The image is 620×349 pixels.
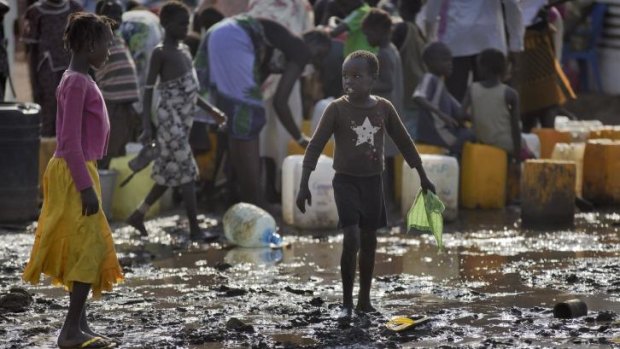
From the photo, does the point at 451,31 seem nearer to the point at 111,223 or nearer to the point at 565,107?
the point at 111,223

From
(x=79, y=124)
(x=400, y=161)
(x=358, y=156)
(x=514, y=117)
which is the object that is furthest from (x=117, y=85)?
(x=79, y=124)

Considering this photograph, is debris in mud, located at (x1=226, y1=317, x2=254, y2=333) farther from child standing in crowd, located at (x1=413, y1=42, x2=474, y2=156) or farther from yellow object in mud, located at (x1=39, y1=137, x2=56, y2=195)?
child standing in crowd, located at (x1=413, y1=42, x2=474, y2=156)

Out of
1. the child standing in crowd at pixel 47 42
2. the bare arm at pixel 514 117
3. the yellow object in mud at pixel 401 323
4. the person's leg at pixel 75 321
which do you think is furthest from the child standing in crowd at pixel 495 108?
the person's leg at pixel 75 321

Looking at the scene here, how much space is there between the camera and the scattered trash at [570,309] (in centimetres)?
775

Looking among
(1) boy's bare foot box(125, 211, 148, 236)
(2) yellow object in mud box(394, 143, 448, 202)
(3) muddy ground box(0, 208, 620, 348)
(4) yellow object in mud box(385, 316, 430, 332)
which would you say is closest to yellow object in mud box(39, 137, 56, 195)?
(3) muddy ground box(0, 208, 620, 348)

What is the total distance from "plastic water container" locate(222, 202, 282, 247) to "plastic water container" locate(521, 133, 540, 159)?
355cm

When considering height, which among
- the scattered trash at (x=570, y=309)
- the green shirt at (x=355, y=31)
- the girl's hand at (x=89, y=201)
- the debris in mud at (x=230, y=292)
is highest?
the green shirt at (x=355, y=31)

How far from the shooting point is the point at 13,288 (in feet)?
27.6

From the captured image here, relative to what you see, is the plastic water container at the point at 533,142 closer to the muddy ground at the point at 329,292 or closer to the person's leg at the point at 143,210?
the muddy ground at the point at 329,292

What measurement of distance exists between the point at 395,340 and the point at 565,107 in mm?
12320

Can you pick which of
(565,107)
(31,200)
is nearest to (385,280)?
(31,200)

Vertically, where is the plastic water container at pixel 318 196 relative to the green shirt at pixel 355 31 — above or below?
below

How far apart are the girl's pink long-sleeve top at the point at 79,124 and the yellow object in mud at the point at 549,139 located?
300 inches

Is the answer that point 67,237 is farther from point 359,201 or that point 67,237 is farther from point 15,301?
point 359,201
